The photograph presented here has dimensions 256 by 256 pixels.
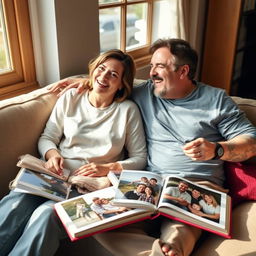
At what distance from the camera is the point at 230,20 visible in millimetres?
3020

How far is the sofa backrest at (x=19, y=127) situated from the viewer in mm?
1402

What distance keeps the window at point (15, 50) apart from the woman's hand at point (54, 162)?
1.62 feet

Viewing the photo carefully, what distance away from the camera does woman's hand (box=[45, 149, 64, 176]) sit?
139 cm

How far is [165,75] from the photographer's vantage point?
1560 millimetres

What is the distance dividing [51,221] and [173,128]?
71 centimetres

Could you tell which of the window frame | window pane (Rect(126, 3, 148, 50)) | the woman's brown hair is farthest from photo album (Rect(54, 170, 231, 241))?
window pane (Rect(126, 3, 148, 50))

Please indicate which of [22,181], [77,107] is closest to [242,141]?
[77,107]

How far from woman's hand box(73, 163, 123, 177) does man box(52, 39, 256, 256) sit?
20cm

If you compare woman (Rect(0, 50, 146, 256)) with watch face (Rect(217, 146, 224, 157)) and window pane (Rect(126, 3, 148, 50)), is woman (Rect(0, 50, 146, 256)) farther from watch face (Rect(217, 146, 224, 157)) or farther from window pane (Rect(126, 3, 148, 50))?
window pane (Rect(126, 3, 148, 50))

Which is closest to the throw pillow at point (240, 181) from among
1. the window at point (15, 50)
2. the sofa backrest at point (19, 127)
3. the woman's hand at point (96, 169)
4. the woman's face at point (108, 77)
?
the woman's hand at point (96, 169)

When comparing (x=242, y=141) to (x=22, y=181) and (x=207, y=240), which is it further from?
(x=22, y=181)

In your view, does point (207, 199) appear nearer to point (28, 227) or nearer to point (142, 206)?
point (142, 206)

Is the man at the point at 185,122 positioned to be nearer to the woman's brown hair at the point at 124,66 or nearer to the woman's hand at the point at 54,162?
the woman's brown hair at the point at 124,66

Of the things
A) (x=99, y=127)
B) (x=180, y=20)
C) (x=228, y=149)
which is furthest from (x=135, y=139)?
(x=180, y=20)
